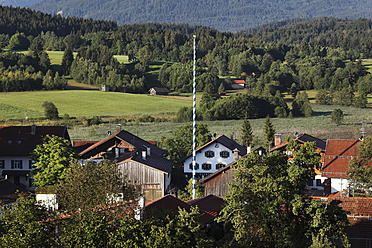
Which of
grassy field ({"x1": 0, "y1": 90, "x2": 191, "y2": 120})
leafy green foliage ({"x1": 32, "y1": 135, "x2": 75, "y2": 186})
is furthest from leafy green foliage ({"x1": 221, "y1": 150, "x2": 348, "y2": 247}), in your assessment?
grassy field ({"x1": 0, "y1": 90, "x2": 191, "y2": 120})

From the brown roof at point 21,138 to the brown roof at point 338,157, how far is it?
90.0 feet

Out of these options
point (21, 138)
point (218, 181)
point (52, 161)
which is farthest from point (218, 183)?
point (21, 138)

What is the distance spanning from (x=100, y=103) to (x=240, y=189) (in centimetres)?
12479

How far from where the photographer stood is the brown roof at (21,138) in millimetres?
57875

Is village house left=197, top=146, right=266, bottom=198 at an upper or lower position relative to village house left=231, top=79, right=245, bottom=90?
lower

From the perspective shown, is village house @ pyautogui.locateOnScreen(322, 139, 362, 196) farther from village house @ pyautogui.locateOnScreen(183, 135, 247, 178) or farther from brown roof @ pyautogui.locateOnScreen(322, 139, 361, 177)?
village house @ pyautogui.locateOnScreen(183, 135, 247, 178)

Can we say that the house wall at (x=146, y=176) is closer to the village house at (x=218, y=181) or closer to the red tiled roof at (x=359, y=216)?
the village house at (x=218, y=181)

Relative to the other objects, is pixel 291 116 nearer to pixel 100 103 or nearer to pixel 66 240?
pixel 100 103

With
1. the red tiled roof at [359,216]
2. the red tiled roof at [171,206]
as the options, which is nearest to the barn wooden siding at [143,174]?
the red tiled roof at [171,206]

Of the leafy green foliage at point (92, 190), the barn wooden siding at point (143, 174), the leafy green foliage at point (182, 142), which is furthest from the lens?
the leafy green foliage at point (182, 142)

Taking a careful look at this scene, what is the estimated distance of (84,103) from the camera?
14525 cm

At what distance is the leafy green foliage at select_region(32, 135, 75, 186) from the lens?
4616 centimetres

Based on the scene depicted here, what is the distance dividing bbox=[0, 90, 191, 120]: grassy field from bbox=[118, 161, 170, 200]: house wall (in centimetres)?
7464

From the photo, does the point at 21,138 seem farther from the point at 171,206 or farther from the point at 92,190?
the point at 92,190
